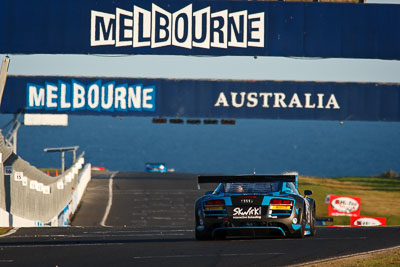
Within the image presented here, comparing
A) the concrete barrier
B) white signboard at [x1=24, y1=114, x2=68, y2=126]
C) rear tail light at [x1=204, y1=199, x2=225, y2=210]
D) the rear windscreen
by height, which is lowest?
the concrete barrier

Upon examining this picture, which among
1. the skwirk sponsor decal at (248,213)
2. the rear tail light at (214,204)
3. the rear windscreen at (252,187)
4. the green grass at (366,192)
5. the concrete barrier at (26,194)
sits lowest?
the green grass at (366,192)

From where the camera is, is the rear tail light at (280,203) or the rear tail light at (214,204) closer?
the rear tail light at (280,203)

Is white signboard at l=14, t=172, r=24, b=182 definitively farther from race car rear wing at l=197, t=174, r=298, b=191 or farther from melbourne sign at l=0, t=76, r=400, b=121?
melbourne sign at l=0, t=76, r=400, b=121

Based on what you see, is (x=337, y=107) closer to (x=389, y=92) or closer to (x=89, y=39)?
(x=389, y=92)

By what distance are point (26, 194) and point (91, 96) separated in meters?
14.7

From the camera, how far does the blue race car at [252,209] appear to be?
672 inches

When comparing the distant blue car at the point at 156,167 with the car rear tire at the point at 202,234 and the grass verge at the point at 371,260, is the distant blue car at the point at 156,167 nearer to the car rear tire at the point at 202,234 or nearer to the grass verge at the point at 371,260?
the car rear tire at the point at 202,234

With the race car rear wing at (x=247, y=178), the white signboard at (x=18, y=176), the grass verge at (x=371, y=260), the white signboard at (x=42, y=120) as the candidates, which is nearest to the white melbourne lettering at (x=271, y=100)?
the white signboard at (x=42, y=120)

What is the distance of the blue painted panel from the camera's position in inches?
1743

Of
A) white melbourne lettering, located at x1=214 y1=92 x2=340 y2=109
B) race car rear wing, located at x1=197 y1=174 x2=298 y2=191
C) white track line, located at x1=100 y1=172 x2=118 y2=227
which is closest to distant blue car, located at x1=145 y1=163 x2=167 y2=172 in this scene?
white track line, located at x1=100 y1=172 x2=118 y2=227

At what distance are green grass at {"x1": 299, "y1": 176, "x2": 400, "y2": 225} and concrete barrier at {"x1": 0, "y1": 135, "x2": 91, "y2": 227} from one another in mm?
21917

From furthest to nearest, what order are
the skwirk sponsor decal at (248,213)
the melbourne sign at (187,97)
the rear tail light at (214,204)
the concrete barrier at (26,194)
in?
1. the melbourne sign at (187,97)
2. the concrete barrier at (26,194)
3. the rear tail light at (214,204)
4. the skwirk sponsor decal at (248,213)

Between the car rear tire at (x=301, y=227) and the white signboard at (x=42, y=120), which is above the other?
the white signboard at (x=42, y=120)

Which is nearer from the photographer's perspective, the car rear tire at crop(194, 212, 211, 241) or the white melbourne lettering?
the car rear tire at crop(194, 212, 211, 241)
